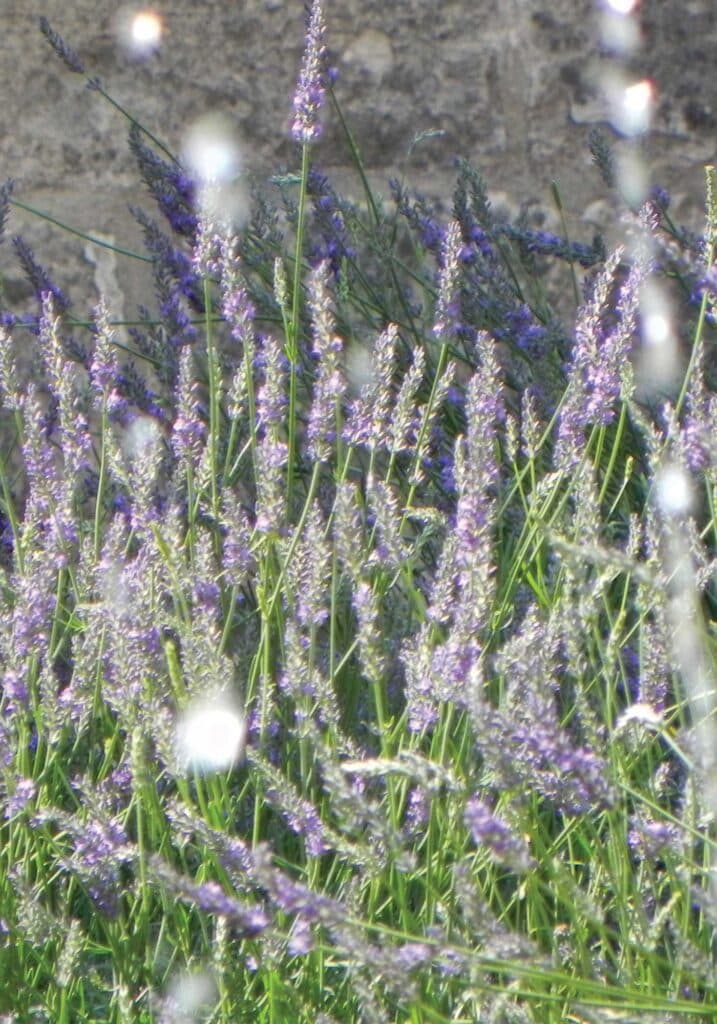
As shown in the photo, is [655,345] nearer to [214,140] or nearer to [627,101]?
[627,101]

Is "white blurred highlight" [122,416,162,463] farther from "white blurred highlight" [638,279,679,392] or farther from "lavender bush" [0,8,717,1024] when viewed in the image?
"white blurred highlight" [638,279,679,392]

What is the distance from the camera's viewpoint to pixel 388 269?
2.73m

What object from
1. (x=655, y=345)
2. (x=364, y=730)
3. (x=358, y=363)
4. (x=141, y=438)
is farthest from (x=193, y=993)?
(x=655, y=345)

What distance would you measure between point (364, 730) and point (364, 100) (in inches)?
68.4

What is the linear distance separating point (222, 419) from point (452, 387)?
432 millimetres

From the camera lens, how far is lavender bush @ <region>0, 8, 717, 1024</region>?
1.25 meters

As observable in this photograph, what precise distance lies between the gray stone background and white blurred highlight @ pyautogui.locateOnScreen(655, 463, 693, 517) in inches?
73.8

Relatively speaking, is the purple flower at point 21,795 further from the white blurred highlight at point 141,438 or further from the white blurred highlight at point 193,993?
the white blurred highlight at point 141,438

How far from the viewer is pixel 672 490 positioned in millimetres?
1565

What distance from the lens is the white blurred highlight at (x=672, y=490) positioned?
1519mm

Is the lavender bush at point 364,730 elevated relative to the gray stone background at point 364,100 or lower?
lower

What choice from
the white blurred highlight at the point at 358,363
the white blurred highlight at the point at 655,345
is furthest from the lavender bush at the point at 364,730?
the white blurred highlight at the point at 655,345

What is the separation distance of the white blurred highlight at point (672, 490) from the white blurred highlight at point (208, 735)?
49cm

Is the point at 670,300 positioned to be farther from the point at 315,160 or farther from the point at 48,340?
the point at 48,340
